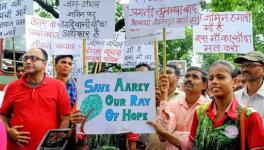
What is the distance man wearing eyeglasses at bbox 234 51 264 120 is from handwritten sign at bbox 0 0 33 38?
11.1ft

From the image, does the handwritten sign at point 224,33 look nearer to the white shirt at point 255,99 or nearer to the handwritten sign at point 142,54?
the handwritten sign at point 142,54

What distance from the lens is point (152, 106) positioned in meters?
4.65

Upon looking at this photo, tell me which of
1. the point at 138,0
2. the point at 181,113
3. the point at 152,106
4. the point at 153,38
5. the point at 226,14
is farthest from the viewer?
the point at 226,14

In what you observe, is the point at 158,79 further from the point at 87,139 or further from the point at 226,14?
the point at 226,14

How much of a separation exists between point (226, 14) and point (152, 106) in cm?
337

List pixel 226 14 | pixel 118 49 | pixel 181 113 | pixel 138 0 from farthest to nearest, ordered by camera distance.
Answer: pixel 118 49 < pixel 226 14 < pixel 138 0 < pixel 181 113

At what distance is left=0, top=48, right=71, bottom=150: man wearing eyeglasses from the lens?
5215 millimetres

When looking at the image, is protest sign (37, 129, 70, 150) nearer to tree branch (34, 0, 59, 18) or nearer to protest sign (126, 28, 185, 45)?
protest sign (126, 28, 185, 45)

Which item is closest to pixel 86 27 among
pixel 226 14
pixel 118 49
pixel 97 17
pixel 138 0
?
pixel 97 17

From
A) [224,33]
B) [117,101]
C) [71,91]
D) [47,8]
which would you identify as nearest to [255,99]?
[117,101]

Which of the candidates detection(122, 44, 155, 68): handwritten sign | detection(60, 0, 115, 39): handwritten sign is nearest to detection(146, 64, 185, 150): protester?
detection(60, 0, 115, 39): handwritten sign

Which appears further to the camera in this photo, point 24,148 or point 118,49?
point 118,49

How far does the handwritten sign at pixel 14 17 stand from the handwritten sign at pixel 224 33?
241 cm

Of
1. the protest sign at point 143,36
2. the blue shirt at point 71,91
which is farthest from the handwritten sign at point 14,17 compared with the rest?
the protest sign at point 143,36
